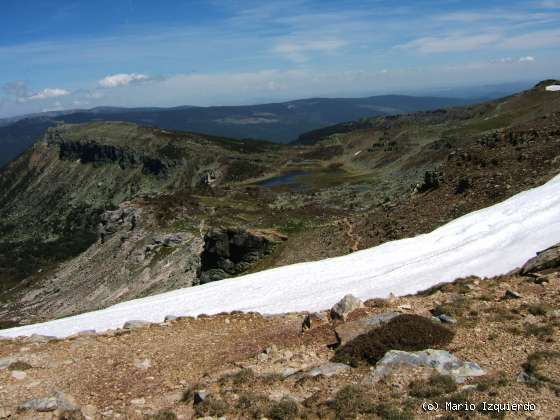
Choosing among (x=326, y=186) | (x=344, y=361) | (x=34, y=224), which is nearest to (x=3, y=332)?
(x=344, y=361)

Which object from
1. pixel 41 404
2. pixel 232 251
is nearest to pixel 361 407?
Result: pixel 41 404

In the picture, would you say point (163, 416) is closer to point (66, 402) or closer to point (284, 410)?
point (66, 402)

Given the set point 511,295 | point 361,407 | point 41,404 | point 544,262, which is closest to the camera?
point 361,407

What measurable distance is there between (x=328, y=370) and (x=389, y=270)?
12.5m

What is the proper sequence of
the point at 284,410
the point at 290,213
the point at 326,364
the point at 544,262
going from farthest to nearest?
the point at 290,213, the point at 544,262, the point at 326,364, the point at 284,410

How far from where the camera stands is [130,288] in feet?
179

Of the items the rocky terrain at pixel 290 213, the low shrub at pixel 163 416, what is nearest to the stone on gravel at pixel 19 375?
the low shrub at pixel 163 416

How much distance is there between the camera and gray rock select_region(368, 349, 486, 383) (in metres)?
11.8

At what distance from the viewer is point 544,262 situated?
63.9ft

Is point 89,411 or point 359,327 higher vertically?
point 359,327

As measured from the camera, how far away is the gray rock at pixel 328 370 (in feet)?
41.9

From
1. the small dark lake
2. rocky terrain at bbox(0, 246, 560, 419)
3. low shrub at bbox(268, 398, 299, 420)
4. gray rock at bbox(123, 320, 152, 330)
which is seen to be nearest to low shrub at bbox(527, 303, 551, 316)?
rocky terrain at bbox(0, 246, 560, 419)

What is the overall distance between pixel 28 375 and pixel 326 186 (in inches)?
3433

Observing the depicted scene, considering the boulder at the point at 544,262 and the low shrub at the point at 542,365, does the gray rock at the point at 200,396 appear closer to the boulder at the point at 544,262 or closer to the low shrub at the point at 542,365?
the low shrub at the point at 542,365
